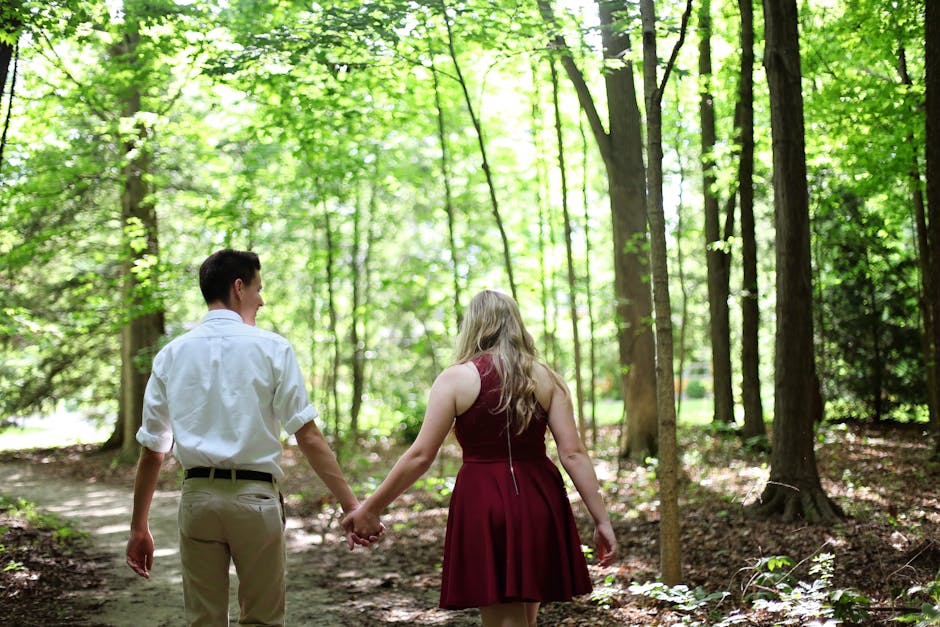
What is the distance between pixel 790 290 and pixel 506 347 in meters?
4.62

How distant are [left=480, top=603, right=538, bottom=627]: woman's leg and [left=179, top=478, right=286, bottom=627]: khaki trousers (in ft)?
2.82

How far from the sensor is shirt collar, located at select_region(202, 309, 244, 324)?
3.50m

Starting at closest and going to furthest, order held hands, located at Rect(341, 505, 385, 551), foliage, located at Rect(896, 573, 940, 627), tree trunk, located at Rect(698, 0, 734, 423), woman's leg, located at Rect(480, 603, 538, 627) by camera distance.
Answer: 1. foliage, located at Rect(896, 573, 940, 627)
2. woman's leg, located at Rect(480, 603, 538, 627)
3. held hands, located at Rect(341, 505, 385, 551)
4. tree trunk, located at Rect(698, 0, 734, 423)

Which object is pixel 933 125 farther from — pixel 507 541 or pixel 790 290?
pixel 507 541

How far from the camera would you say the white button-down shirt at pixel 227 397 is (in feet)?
10.9

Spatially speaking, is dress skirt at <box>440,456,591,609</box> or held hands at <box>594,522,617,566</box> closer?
dress skirt at <box>440,456,591,609</box>

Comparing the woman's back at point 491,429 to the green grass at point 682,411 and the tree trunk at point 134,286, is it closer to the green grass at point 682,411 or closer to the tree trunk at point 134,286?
the tree trunk at point 134,286

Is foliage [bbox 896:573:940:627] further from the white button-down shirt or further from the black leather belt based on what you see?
the black leather belt

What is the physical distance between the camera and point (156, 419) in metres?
3.48

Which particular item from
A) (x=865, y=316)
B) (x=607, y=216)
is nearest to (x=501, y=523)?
(x=865, y=316)

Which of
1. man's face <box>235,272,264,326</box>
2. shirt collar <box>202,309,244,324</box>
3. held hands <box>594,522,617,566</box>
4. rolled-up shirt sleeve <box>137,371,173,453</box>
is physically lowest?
held hands <box>594,522,617,566</box>

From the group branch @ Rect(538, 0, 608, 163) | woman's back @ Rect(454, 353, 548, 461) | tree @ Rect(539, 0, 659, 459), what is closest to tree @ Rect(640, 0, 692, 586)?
woman's back @ Rect(454, 353, 548, 461)

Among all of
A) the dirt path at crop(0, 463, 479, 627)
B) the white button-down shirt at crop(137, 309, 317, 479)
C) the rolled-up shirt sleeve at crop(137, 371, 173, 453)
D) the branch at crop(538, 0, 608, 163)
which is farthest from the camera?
the branch at crop(538, 0, 608, 163)

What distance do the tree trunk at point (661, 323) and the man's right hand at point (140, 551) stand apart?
10.3 ft
